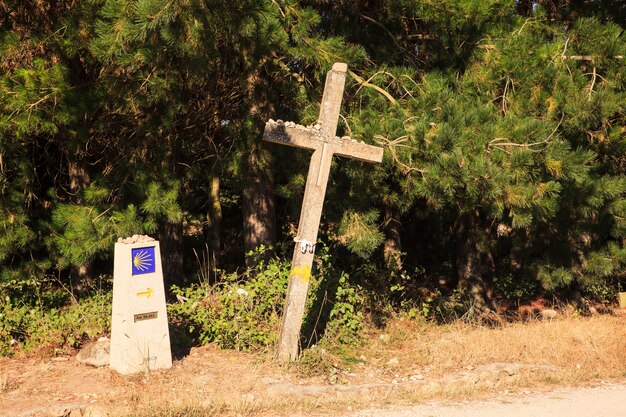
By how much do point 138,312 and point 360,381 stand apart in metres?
2.30

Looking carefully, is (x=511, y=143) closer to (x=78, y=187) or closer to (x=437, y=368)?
(x=437, y=368)

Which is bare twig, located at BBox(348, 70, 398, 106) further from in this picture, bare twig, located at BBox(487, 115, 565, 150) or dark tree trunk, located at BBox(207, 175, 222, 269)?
dark tree trunk, located at BBox(207, 175, 222, 269)

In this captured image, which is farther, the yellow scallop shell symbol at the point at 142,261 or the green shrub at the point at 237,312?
the green shrub at the point at 237,312

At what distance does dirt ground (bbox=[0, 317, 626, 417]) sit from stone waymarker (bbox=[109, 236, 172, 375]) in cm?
18

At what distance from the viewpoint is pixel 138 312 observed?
6699mm

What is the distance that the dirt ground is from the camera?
18.9ft

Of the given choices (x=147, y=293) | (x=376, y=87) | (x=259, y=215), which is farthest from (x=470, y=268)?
(x=147, y=293)

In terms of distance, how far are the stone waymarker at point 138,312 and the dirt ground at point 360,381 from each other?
176mm

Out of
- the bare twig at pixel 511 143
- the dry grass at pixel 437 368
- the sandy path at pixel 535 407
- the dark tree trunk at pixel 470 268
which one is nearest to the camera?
the sandy path at pixel 535 407

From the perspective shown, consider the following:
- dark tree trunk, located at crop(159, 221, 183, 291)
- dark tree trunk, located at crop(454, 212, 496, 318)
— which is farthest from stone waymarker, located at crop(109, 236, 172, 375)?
dark tree trunk, located at crop(454, 212, 496, 318)

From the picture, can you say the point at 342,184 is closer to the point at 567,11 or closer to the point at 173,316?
the point at 173,316

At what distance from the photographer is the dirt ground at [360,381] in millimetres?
5754

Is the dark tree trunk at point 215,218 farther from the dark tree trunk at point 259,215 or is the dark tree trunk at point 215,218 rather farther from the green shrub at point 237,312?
the green shrub at point 237,312

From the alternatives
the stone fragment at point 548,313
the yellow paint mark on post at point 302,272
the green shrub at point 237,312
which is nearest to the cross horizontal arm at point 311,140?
the yellow paint mark on post at point 302,272
